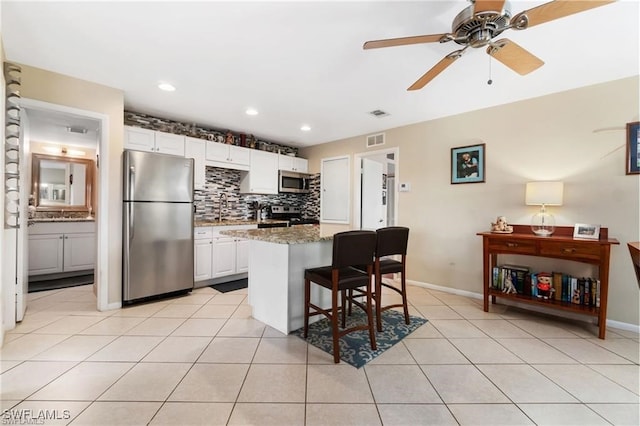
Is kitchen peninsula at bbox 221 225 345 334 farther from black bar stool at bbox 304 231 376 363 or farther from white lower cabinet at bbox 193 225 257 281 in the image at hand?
white lower cabinet at bbox 193 225 257 281

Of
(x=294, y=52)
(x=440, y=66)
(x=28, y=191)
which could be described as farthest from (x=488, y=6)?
(x=28, y=191)

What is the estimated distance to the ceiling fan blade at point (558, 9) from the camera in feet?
4.10

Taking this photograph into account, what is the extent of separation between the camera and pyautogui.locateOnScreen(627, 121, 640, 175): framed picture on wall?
98.0 inches

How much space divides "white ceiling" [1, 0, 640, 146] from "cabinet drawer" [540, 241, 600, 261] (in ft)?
5.20

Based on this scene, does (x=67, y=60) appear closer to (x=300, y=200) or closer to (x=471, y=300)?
(x=300, y=200)

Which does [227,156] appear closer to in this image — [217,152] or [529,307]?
[217,152]

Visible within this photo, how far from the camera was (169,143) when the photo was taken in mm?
3625

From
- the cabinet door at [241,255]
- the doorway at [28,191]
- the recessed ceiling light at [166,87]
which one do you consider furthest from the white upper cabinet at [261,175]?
the doorway at [28,191]

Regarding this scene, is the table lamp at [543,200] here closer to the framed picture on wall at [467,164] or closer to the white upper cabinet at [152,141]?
the framed picture on wall at [467,164]

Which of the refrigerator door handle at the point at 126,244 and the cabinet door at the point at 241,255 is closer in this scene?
the refrigerator door handle at the point at 126,244

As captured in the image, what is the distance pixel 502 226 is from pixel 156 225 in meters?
3.94

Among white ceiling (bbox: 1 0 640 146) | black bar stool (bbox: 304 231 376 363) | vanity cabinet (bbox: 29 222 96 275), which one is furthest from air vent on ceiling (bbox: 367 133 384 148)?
vanity cabinet (bbox: 29 222 96 275)

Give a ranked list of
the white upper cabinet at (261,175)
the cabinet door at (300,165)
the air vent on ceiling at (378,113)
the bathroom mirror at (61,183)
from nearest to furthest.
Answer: the air vent on ceiling at (378,113) < the bathroom mirror at (61,183) < the white upper cabinet at (261,175) < the cabinet door at (300,165)

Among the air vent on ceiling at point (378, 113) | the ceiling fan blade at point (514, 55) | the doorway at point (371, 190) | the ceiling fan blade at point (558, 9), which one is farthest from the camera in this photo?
the doorway at point (371, 190)
